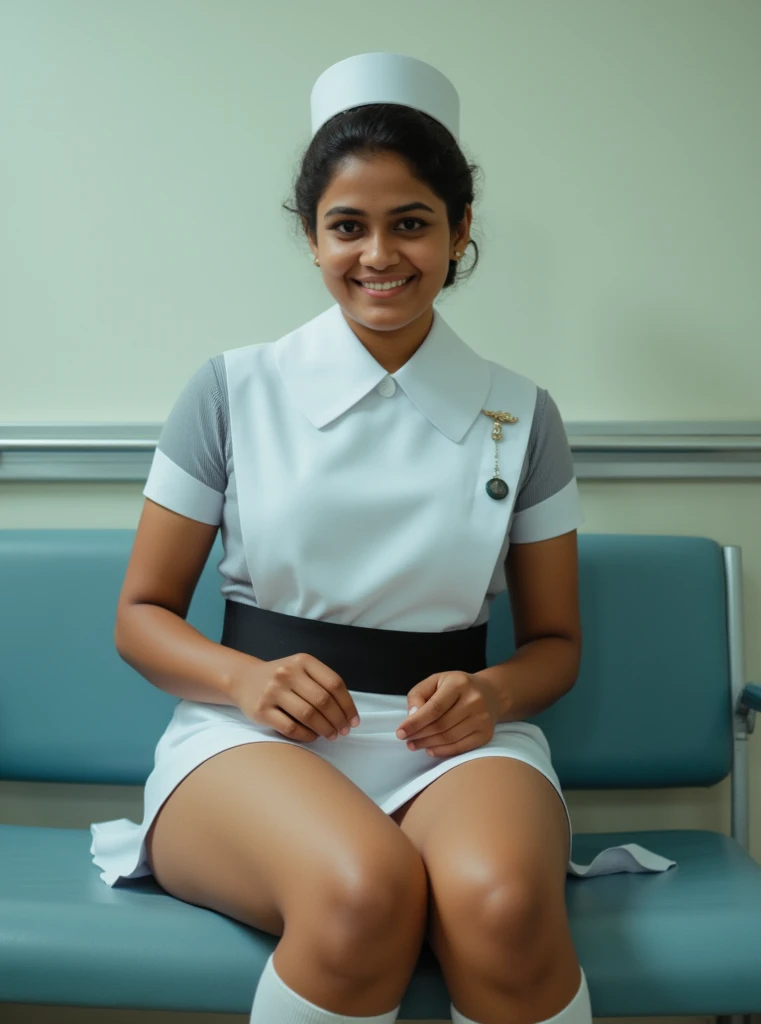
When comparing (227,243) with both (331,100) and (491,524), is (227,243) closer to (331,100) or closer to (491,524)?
(331,100)

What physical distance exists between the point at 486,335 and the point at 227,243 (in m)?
0.45

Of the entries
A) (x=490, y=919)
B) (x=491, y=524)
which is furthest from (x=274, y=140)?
(x=490, y=919)

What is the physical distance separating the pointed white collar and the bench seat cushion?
0.58 m

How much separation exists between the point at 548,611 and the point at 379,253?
503mm

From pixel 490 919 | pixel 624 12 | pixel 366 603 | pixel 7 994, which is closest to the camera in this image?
pixel 490 919

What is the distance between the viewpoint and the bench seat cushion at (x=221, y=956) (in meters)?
0.96

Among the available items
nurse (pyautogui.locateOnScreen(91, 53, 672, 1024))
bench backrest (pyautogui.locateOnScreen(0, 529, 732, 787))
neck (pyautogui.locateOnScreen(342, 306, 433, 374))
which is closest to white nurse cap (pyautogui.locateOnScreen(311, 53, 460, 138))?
nurse (pyautogui.locateOnScreen(91, 53, 672, 1024))

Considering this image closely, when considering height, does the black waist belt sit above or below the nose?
below

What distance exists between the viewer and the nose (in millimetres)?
1141

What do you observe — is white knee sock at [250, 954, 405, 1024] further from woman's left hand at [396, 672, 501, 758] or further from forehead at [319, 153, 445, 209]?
forehead at [319, 153, 445, 209]

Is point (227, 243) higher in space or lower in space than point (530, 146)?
lower

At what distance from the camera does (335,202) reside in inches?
45.3


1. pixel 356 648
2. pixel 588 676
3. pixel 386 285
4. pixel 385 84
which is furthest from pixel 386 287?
pixel 588 676

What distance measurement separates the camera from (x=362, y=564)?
1156 millimetres
